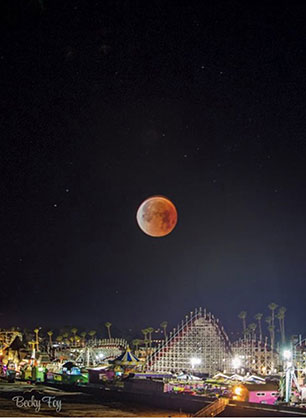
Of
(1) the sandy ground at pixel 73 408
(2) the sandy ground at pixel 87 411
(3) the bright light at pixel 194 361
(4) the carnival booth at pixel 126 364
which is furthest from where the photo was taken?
(3) the bright light at pixel 194 361

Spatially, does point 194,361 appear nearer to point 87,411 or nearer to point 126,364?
point 126,364

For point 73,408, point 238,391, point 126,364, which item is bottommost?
point 73,408

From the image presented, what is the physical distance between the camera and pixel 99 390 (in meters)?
32.5

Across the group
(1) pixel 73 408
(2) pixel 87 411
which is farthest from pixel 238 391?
(1) pixel 73 408

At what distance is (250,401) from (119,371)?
1963 cm

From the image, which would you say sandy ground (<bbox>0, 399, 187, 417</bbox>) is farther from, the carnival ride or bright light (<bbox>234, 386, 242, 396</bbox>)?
the carnival ride

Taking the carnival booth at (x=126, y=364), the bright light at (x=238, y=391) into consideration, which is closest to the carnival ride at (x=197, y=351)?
the carnival booth at (x=126, y=364)

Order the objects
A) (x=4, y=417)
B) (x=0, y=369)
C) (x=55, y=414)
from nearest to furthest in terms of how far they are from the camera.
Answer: (x=4, y=417) → (x=55, y=414) → (x=0, y=369)

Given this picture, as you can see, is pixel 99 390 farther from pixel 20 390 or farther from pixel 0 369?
pixel 0 369

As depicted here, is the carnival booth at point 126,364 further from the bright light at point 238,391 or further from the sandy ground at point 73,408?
the bright light at point 238,391

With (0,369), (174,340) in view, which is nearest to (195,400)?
(174,340)

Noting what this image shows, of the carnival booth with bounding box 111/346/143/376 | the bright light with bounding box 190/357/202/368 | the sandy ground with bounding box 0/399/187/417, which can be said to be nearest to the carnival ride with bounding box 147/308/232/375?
the bright light with bounding box 190/357/202/368

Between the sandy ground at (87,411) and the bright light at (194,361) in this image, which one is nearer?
the sandy ground at (87,411)

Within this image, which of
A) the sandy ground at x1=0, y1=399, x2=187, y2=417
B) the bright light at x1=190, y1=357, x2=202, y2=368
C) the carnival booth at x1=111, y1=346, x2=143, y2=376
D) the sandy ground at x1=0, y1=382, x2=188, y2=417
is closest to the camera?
the sandy ground at x1=0, y1=399, x2=187, y2=417
